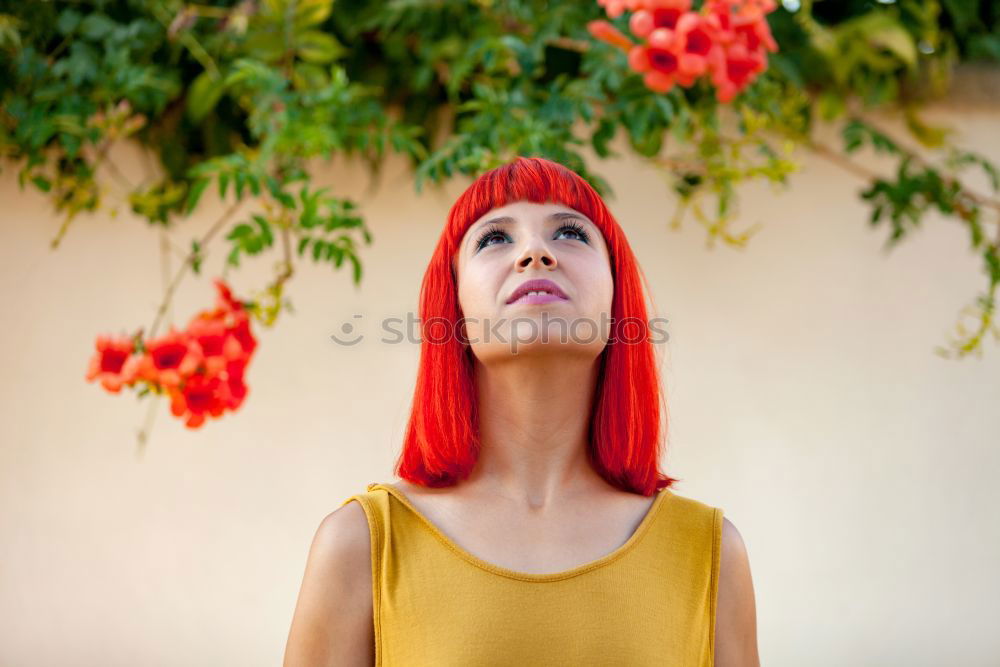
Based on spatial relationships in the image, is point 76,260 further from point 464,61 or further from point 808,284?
point 808,284

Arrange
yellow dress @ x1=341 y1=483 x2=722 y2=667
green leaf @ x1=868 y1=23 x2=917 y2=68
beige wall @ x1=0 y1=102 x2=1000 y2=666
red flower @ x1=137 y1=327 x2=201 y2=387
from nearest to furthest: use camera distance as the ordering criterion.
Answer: yellow dress @ x1=341 y1=483 x2=722 y2=667
red flower @ x1=137 y1=327 x2=201 y2=387
green leaf @ x1=868 y1=23 x2=917 y2=68
beige wall @ x1=0 y1=102 x2=1000 y2=666

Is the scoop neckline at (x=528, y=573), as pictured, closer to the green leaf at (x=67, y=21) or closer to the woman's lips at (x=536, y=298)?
the woman's lips at (x=536, y=298)

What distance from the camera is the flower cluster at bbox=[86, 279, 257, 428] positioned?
2.04 meters

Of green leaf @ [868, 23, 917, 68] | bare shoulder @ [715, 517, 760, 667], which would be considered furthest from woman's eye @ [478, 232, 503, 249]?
green leaf @ [868, 23, 917, 68]

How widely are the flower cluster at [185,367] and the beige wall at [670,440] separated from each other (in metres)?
0.80

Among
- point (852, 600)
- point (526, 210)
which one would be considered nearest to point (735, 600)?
point (526, 210)

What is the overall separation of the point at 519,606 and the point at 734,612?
1.21 feet

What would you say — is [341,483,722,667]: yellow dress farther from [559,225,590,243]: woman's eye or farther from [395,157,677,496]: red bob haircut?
[559,225,590,243]: woman's eye

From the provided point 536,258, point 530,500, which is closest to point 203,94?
point 536,258

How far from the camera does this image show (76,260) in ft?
9.70

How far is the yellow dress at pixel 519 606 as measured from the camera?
133cm

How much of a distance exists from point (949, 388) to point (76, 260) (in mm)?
2569

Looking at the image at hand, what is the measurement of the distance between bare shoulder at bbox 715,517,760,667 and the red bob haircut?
0.52 feet

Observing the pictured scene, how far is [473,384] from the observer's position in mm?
1561
